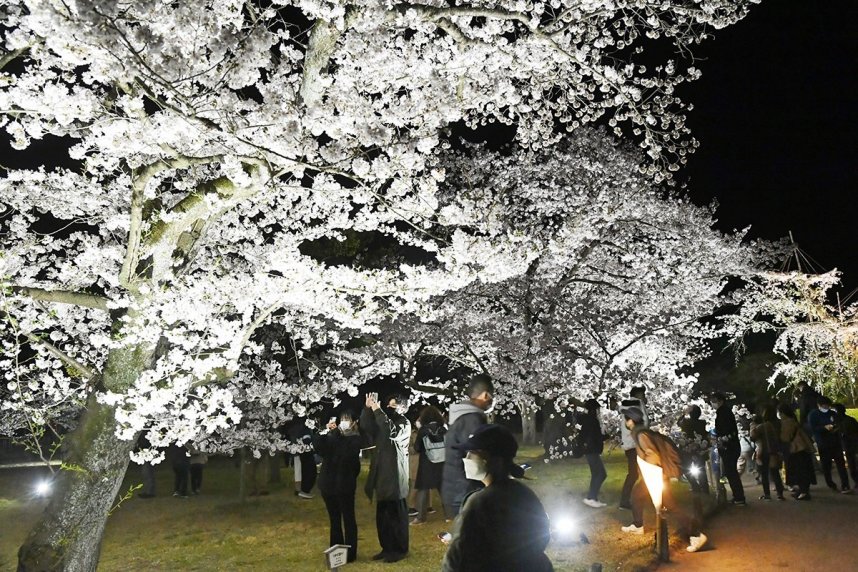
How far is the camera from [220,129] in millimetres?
4484

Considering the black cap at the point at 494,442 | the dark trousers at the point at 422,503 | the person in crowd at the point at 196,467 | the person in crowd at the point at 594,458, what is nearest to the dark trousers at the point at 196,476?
the person in crowd at the point at 196,467

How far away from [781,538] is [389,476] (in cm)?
472

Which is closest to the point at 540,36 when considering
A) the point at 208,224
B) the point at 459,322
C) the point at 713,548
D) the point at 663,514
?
the point at 208,224

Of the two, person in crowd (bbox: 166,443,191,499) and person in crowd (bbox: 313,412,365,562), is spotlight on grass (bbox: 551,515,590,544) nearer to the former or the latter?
person in crowd (bbox: 313,412,365,562)

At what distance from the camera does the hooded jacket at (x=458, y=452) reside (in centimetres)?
449

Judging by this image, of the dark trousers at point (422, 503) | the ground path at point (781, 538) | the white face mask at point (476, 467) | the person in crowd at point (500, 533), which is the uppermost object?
the white face mask at point (476, 467)

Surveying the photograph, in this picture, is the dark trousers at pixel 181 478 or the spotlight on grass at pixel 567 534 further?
the dark trousers at pixel 181 478

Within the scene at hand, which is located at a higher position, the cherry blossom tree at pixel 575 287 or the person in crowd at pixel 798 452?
the cherry blossom tree at pixel 575 287

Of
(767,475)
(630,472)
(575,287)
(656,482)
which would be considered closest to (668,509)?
(656,482)

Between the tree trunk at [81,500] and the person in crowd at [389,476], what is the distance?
277 cm

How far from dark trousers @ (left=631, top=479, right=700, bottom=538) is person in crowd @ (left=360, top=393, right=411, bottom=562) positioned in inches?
115

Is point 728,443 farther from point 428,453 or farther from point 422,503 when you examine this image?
point 422,503

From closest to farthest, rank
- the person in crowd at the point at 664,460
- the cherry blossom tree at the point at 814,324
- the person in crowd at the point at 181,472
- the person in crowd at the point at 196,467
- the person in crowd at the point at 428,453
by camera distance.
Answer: the person in crowd at the point at 664,460
the person in crowd at the point at 428,453
the person in crowd at the point at 181,472
the person in crowd at the point at 196,467
the cherry blossom tree at the point at 814,324

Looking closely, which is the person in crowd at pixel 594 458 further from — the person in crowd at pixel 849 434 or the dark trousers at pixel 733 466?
the person in crowd at pixel 849 434
